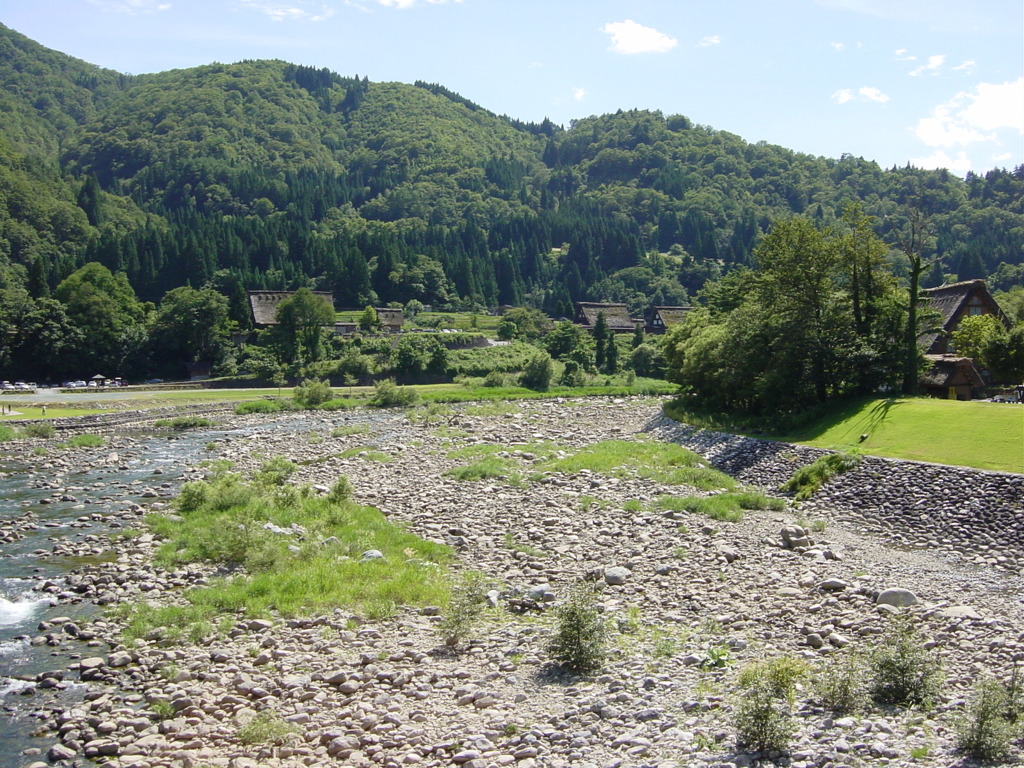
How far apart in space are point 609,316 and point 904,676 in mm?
90967

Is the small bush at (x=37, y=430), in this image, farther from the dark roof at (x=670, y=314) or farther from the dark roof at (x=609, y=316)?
the dark roof at (x=670, y=314)

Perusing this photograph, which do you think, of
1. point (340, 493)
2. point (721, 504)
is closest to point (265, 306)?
point (340, 493)

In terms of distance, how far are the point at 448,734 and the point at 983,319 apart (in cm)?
3842

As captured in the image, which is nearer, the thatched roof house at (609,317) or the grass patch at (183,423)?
the grass patch at (183,423)

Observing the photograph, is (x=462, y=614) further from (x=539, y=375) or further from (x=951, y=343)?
(x=539, y=375)

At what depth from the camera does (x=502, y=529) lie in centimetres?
2100

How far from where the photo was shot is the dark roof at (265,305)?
8112cm

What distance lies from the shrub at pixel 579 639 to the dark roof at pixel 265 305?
232 ft

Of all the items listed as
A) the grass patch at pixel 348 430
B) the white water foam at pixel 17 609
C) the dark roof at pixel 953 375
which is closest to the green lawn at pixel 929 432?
the dark roof at pixel 953 375

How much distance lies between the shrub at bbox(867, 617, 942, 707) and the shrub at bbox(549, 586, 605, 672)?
3.83 meters

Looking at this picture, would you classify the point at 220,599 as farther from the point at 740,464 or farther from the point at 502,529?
the point at 740,464

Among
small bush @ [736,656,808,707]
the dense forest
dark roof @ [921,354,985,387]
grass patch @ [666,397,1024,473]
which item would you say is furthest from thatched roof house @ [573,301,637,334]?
small bush @ [736,656,808,707]

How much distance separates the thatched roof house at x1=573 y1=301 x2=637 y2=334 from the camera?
99375mm

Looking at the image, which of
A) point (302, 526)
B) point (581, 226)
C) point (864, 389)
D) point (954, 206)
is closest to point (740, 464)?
point (864, 389)
